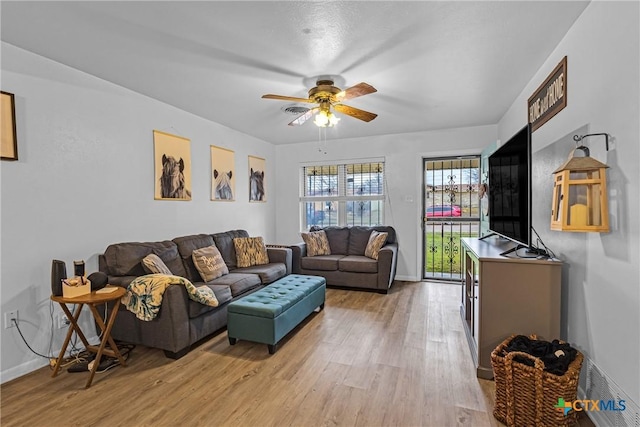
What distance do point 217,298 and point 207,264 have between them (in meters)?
0.61

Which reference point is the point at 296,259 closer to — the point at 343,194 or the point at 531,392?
the point at 343,194

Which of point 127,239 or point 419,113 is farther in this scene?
point 419,113

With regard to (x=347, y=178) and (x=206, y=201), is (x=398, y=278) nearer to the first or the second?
(x=347, y=178)

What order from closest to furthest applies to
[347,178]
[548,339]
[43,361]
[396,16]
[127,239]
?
[396,16], [548,339], [43,361], [127,239], [347,178]

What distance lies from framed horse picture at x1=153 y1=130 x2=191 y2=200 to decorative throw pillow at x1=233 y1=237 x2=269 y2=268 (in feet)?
3.01

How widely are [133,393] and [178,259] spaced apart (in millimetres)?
1500

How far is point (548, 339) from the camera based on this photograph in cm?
214

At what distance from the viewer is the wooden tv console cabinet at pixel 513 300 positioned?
2.13 meters

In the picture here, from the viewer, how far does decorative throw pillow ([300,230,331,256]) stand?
5.13 m

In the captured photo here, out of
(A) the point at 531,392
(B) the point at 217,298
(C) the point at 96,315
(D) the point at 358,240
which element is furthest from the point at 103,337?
(D) the point at 358,240

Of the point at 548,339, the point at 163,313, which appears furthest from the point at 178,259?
the point at 548,339

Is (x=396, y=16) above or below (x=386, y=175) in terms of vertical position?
above

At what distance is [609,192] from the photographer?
173 centimetres

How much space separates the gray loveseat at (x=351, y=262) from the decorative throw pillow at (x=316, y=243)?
0.27 ft
